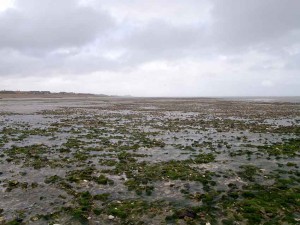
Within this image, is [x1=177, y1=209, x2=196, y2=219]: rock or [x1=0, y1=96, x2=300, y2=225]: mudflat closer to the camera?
[x1=177, y1=209, x2=196, y2=219]: rock

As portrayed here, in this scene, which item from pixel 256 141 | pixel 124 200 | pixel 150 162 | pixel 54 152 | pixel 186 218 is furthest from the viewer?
pixel 256 141

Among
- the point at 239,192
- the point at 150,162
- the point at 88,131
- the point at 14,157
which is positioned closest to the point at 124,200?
the point at 239,192

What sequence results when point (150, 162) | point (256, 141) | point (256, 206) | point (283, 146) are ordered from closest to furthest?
point (256, 206), point (150, 162), point (283, 146), point (256, 141)

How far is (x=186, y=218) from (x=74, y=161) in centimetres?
1100

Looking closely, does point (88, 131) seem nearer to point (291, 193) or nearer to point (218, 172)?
point (218, 172)

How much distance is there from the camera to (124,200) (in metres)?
13.0

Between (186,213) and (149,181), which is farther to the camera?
(149,181)

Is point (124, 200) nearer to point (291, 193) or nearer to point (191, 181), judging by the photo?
point (191, 181)

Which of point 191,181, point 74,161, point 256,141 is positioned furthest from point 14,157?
point 256,141

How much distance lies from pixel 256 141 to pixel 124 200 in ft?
60.5

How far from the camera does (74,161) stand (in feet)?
65.0

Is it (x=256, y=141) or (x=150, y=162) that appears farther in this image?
(x=256, y=141)

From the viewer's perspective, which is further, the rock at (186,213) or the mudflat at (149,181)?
the mudflat at (149,181)

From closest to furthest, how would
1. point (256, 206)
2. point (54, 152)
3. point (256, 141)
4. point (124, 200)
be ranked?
point (256, 206) → point (124, 200) → point (54, 152) → point (256, 141)
